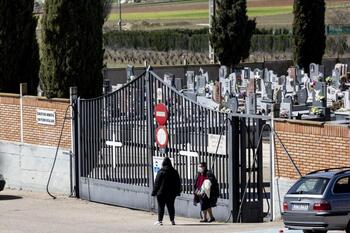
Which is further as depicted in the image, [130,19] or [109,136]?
[130,19]

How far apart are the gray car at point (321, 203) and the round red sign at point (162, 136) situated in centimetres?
621

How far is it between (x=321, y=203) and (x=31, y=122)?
13661mm

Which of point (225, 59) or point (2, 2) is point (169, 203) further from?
point (225, 59)

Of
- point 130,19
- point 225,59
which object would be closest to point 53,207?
point 225,59

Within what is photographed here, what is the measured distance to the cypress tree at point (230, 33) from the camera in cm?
5578

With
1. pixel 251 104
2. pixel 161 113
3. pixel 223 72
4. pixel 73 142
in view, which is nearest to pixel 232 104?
pixel 251 104

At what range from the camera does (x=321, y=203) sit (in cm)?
1833

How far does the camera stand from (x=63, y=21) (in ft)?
97.8

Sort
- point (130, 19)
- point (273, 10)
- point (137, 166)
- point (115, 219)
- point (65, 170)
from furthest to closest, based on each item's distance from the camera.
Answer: point (130, 19) → point (273, 10) → point (65, 170) → point (137, 166) → point (115, 219)

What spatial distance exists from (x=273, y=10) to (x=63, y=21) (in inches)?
3403

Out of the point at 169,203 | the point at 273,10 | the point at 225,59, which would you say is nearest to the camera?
the point at 169,203

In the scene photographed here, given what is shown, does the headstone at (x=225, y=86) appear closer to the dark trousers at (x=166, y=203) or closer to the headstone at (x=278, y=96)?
the headstone at (x=278, y=96)

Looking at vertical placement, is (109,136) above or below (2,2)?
below

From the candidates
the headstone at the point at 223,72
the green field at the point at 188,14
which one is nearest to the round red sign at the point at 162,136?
the headstone at the point at 223,72
